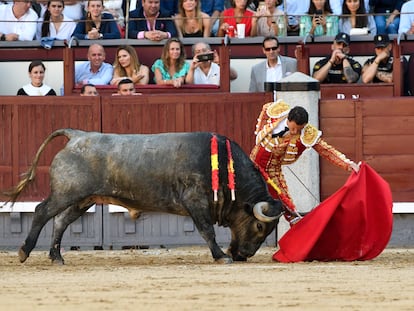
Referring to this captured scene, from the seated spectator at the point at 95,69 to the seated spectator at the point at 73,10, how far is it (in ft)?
2.36

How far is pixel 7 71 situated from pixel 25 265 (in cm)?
382

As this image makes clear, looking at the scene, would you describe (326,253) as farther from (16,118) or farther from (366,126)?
(16,118)

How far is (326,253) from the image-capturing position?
12742 mm

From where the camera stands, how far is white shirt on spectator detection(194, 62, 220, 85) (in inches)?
613

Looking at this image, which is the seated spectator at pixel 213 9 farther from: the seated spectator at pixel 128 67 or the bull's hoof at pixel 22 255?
the bull's hoof at pixel 22 255

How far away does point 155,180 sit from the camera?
12.6 meters

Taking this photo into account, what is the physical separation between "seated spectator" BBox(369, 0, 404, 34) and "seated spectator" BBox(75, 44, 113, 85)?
107 inches

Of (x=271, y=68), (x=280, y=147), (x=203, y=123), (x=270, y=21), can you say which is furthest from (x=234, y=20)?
(x=280, y=147)

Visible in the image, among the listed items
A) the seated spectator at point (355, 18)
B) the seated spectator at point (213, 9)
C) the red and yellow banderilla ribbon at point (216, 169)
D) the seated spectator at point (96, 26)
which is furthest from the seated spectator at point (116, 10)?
the red and yellow banderilla ribbon at point (216, 169)

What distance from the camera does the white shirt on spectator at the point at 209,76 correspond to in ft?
51.1

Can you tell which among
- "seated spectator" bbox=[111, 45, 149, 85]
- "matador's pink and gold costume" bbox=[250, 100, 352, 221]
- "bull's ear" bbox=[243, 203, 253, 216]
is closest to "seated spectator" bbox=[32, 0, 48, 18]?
"seated spectator" bbox=[111, 45, 149, 85]

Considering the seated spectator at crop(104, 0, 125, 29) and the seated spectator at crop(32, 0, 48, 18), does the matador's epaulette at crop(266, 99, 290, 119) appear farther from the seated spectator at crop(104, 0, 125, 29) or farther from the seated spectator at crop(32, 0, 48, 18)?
the seated spectator at crop(32, 0, 48, 18)

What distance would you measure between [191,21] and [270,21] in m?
0.79

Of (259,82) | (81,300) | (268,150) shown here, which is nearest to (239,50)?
(259,82)
